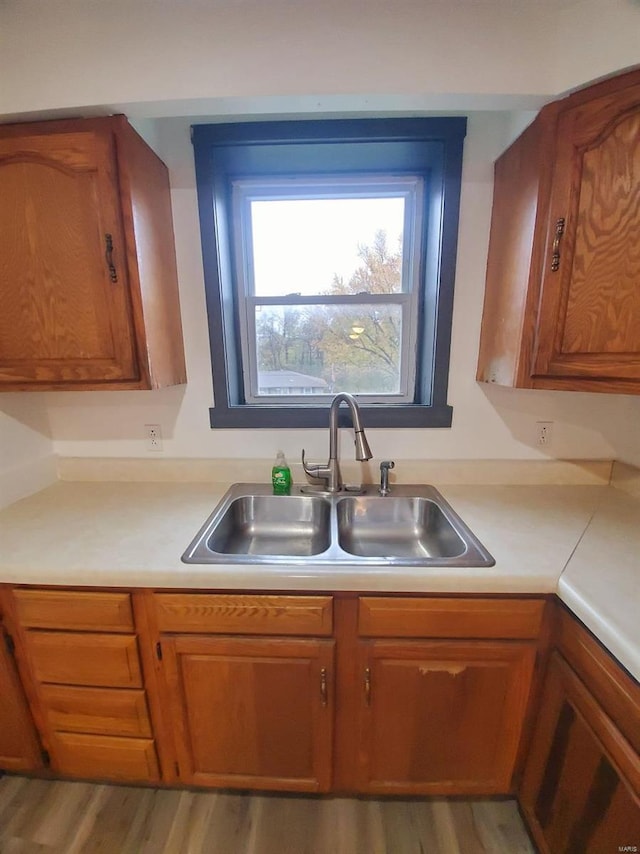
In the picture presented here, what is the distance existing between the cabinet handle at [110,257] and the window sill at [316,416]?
1.93ft

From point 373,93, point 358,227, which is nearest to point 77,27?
point 373,93

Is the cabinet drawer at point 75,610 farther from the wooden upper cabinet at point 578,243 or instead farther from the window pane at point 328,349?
the wooden upper cabinet at point 578,243

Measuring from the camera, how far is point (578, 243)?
3.16 feet

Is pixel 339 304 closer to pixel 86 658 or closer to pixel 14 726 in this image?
pixel 86 658

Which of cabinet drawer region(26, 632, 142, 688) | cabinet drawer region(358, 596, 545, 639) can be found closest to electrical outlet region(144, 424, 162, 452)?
cabinet drawer region(26, 632, 142, 688)

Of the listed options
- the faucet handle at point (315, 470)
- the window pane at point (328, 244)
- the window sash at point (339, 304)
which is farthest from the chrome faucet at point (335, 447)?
the window pane at point (328, 244)

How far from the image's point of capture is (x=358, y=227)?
141cm

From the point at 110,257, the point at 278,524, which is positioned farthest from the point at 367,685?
the point at 110,257

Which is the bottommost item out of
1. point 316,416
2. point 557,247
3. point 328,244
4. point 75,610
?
point 75,610

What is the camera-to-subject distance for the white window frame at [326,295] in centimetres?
136

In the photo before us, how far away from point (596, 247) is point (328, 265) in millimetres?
900

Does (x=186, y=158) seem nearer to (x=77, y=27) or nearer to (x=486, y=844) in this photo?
(x=77, y=27)

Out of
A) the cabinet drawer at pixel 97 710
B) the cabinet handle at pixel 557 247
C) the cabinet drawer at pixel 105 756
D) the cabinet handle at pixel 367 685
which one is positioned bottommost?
the cabinet drawer at pixel 105 756

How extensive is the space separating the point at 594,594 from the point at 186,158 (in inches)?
73.5
